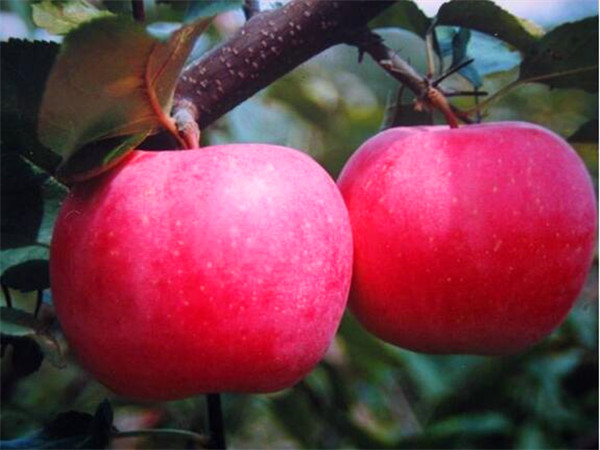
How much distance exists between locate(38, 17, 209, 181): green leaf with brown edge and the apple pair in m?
0.02

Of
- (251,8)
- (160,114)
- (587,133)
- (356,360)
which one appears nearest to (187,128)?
(160,114)

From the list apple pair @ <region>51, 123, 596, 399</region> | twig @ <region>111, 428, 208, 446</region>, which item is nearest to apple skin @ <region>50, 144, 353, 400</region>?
apple pair @ <region>51, 123, 596, 399</region>

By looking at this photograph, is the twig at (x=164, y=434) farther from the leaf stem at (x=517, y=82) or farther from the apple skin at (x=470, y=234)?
the leaf stem at (x=517, y=82)

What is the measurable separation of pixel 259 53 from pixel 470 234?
6.9 inches


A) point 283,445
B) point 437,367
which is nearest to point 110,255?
point 283,445

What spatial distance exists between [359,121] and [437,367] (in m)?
0.47

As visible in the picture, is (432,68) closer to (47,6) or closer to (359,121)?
(47,6)

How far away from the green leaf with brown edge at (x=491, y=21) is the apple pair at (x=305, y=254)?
0.33ft

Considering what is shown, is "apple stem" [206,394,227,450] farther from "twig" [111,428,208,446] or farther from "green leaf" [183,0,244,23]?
"green leaf" [183,0,244,23]

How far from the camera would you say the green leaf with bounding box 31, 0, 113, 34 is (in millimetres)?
537

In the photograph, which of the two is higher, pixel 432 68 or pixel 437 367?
pixel 432 68

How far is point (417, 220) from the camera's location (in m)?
0.59

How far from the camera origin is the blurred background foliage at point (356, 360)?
676 mm

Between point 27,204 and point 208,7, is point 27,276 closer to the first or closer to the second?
Answer: point 27,204
